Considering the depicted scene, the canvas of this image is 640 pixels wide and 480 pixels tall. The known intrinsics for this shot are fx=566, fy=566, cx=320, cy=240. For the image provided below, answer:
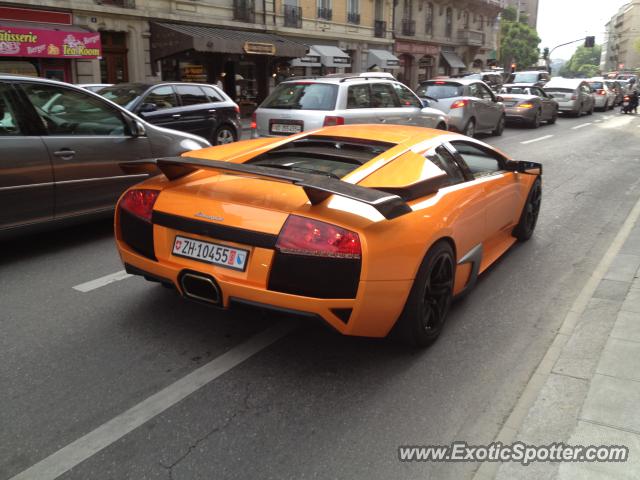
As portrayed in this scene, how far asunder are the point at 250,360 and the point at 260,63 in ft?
84.4

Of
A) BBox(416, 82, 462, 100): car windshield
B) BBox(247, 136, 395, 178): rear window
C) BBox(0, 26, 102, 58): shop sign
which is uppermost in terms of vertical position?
BBox(0, 26, 102, 58): shop sign

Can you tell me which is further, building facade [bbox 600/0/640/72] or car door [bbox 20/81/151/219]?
building facade [bbox 600/0/640/72]

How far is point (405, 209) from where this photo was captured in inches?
115

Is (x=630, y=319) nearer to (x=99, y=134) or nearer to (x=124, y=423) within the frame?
(x=124, y=423)

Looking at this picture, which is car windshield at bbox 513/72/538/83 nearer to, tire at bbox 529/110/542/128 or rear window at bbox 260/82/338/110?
tire at bbox 529/110/542/128

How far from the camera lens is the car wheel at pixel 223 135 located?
11.7 metres

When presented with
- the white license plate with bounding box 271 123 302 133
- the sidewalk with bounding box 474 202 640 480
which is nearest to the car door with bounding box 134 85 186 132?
the white license plate with bounding box 271 123 302 133

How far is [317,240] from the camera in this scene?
2924 mm

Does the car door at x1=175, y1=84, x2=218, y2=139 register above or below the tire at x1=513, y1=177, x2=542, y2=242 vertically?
above

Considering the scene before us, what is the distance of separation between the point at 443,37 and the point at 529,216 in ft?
145

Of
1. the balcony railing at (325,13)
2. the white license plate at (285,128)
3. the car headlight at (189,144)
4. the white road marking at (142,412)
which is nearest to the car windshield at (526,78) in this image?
the balcony railing at (325,13)

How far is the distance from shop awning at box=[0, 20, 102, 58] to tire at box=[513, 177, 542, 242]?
15978 mm

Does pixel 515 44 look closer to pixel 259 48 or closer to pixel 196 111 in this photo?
pixel 259 48

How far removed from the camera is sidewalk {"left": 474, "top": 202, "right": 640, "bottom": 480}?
8.02 ft
